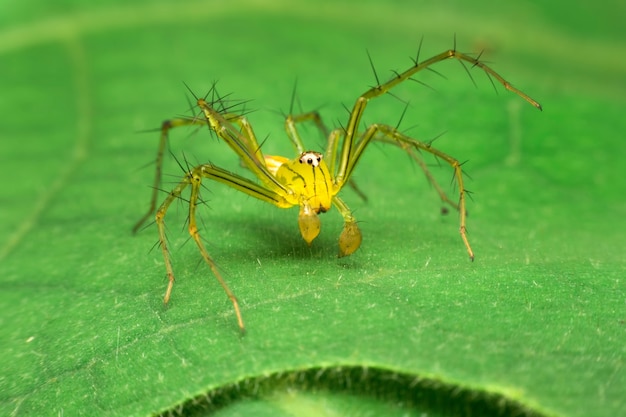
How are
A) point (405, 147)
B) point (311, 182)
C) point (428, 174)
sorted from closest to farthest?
point (311, 182)
point (405, 147)
point (428, 174)

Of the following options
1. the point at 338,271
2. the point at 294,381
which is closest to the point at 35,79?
the point at 338,271

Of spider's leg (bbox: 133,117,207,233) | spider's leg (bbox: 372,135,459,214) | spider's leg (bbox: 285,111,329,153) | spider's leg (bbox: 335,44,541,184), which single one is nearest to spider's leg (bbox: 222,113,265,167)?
spider's leg (bbox: 133,117,207,233)

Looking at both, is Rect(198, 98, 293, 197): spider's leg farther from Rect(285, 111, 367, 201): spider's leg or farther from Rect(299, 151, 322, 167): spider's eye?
Rect(285, 111, 367, 201): spider's leg

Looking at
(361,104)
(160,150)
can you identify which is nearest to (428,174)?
(361,104)

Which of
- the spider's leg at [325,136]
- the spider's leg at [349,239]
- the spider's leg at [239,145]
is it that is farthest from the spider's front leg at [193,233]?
the spider's leg at [325,136]

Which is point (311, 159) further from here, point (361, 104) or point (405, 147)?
point (405, 147)

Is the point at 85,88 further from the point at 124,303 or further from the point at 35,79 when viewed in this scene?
the point at 124,303

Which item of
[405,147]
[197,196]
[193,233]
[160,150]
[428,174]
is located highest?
[405,147]
